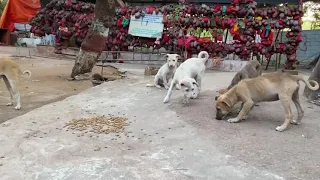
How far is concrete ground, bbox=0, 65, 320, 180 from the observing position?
3.73 m

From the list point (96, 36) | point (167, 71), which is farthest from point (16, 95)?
point (96, 36)

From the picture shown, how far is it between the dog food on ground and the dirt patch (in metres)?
1.38

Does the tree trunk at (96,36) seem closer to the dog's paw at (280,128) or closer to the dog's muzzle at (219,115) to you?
the dog's muzzle at (219,115)

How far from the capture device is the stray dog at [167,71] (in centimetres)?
833

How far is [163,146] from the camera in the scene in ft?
14.9

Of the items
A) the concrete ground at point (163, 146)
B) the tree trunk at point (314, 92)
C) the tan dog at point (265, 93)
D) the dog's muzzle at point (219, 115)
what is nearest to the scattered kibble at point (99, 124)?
the concrete ground at point (163, 146)

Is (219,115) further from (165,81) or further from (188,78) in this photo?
(165,81)

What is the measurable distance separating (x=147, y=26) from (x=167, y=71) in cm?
601

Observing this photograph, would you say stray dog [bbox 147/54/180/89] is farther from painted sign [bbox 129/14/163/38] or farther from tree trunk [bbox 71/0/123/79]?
painted sign [bbox 129/14/163/38]

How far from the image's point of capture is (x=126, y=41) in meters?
14.5

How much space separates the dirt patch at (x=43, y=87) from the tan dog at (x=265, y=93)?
370 centimetres

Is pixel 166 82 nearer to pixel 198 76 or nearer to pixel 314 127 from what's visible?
pixel 198 76

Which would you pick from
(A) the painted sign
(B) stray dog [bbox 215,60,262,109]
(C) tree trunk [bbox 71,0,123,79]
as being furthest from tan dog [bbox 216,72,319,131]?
(A) the painted sign

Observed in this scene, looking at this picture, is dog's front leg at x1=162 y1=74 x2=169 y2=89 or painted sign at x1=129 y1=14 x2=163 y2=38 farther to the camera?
painted sign at x1=129 y1=14 x2=163 y2=38
